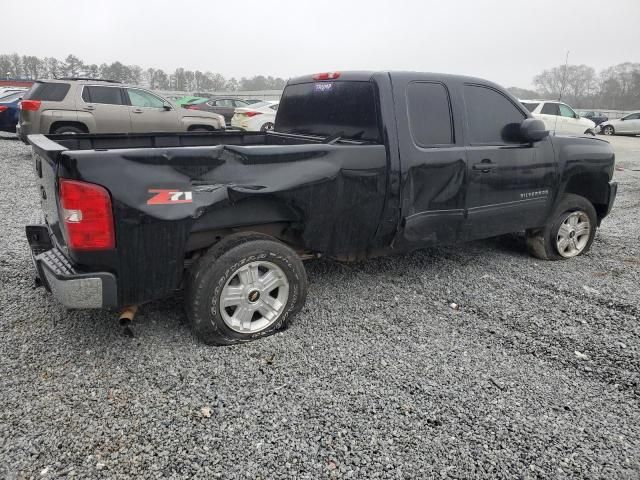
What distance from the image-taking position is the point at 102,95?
Result: 10906mm

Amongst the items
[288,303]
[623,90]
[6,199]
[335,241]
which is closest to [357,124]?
[335,241]

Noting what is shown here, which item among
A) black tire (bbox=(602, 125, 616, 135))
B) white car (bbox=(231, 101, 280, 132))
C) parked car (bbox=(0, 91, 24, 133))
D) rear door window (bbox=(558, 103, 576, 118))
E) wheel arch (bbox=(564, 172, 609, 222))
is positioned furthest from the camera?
black tire (bbox=(602, 125, 616, 135))

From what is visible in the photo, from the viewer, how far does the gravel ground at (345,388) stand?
2.29 metres

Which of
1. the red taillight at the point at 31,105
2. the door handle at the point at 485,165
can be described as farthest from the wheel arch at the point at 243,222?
the red taillight at the point at 31,105

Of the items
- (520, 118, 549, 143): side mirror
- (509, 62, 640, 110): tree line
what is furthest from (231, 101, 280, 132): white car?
(509, 62, 640, 110): tree line

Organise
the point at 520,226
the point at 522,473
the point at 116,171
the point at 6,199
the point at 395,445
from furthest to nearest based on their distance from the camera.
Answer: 1. the point at 6,199
2. the point at 520,226
3. the point at 116,171
4. the point at 395,445
5. the point at 522,473

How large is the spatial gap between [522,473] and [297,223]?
2017 mm

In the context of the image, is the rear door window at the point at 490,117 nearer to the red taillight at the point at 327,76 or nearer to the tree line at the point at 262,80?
the red taillight at the point at 327,76

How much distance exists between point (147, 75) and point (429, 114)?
73.2m

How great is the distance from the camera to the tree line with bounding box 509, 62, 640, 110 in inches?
2232

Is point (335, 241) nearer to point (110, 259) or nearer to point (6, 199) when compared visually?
point (110, 259)

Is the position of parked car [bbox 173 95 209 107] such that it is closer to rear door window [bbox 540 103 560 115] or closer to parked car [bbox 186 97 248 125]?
parked car [bbox 186 97 248 125]

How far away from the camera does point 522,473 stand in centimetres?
224

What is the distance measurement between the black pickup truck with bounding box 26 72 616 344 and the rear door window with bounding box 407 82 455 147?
0.04 ft
